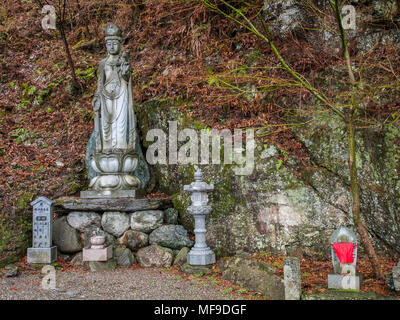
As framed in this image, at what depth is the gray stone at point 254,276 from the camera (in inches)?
168

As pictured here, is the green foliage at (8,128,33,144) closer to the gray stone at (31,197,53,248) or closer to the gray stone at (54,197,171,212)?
the gray stone at (54,197,171,212)

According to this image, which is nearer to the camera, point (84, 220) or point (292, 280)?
point (292, 280)

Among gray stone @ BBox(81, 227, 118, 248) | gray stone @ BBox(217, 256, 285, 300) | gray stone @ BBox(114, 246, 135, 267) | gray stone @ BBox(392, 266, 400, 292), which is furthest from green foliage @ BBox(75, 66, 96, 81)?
gray stone @ BBox(392, 266, 400, 292)

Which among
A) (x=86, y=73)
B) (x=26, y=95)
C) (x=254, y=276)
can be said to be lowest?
(x=254, y=276)

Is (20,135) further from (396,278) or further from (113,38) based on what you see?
(396,278)

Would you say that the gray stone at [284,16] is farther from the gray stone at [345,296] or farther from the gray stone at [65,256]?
the gray stone at [65,256]

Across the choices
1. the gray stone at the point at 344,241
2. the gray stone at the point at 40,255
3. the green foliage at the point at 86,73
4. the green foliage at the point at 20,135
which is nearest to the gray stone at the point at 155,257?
the gray stone at the point at 40,255

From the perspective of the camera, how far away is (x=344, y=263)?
4.22 metres

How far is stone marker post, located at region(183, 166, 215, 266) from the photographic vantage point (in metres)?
5.59

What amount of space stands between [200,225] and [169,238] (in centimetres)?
67

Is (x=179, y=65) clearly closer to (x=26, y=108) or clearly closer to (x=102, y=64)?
(x=102, y=64)

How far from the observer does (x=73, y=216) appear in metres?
6.24

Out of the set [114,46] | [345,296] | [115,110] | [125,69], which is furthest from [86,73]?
[345,296]

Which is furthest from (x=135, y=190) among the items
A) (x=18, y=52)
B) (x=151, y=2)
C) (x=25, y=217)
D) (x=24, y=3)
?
(x=24, y=3)
